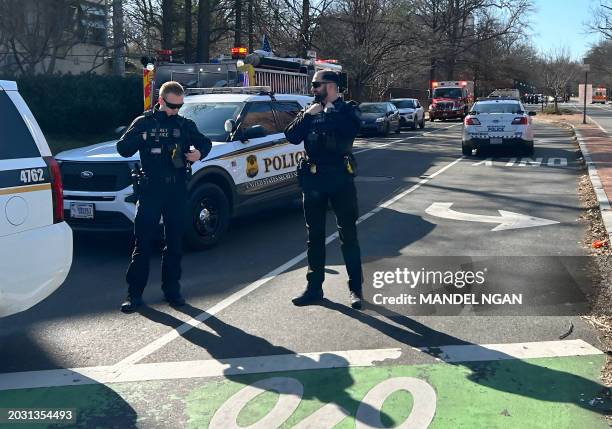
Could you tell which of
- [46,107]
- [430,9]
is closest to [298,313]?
[46,107]

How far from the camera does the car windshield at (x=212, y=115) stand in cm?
→ 880

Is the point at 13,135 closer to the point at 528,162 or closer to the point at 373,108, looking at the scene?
the point at 528,162

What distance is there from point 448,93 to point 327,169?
40418mm

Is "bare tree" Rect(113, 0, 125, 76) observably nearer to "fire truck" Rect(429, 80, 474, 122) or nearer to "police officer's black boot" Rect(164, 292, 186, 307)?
"police officer's black boot" Rect(164, 292, 186, 307)

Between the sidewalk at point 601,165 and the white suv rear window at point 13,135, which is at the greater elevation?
the white suv rear window at point 13,135

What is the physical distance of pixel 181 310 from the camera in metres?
5.99

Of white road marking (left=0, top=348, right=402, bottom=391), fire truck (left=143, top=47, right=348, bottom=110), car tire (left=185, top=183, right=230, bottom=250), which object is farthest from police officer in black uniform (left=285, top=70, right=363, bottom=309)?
fire truck (left=143, top=47, right=348, bottom=110)

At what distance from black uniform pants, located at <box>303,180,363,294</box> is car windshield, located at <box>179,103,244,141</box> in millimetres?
3012

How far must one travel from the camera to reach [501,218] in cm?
1002

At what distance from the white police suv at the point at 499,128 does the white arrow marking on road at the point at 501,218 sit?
8.54 meters

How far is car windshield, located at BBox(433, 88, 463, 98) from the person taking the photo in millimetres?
44312

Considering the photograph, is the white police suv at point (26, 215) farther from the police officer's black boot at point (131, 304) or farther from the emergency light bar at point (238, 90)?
the emergency light bar at point (238, 90)

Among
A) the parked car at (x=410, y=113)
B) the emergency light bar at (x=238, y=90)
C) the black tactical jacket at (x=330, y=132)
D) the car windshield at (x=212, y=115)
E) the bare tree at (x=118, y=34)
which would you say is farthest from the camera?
the parked car at (x=410, y=113)

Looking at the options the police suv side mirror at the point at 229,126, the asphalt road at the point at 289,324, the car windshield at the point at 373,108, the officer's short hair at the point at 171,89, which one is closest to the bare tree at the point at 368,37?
the car windshield at the point at 373,108
